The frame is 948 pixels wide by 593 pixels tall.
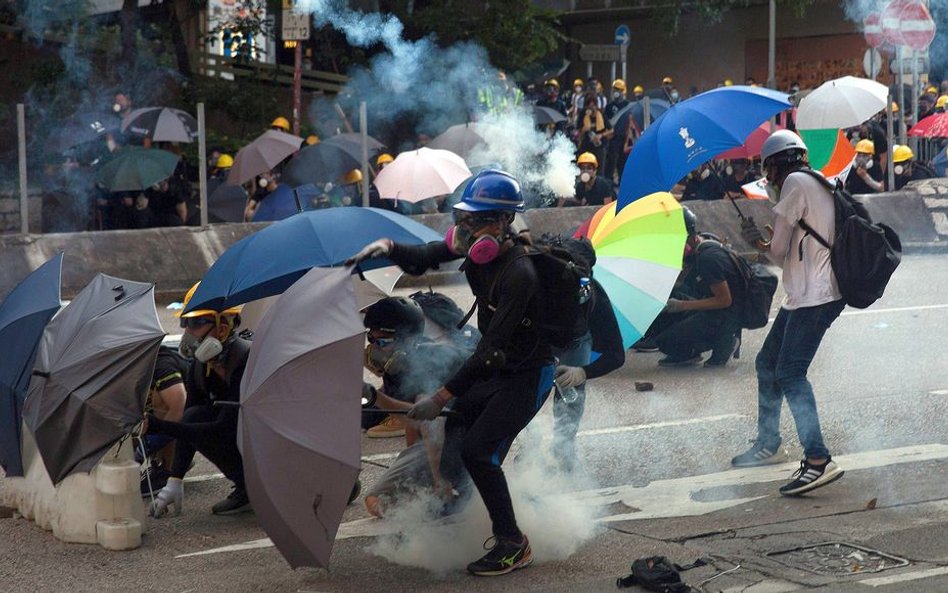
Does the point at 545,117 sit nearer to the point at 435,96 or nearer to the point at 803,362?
the point at 435,96

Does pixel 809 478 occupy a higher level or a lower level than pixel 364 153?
lower

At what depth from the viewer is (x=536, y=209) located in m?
16.0

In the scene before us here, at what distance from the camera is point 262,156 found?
50.4ft

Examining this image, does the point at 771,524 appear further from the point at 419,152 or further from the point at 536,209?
the point at 536,209

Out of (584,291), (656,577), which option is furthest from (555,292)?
(656,577)

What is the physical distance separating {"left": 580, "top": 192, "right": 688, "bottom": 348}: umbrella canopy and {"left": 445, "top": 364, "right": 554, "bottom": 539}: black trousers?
2.27 meters

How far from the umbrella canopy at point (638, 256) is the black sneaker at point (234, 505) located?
2291 millimetres

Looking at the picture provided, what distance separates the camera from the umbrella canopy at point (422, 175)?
1343 centimetres

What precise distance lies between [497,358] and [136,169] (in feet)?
33.8

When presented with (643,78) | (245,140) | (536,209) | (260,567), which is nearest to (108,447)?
(260,567)

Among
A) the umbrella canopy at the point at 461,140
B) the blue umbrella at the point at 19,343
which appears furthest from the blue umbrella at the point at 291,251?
the umbrella canopy at the point at 461,140

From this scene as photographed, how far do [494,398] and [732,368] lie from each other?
5.17 meters

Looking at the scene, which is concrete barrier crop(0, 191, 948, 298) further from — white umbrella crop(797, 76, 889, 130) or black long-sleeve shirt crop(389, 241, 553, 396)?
black long-sleeve shirt crop(389, 241, 553, 396)

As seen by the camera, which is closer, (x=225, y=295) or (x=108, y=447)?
(x=108, y=447)
